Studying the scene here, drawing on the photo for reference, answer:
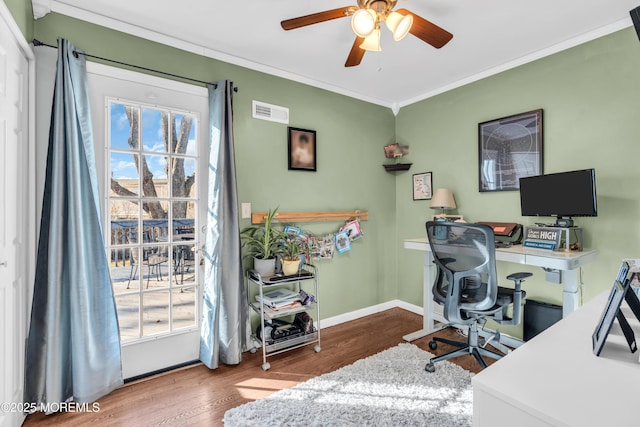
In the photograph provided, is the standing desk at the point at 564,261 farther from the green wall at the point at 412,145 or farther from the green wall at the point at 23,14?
the green wall at the point at 23,14

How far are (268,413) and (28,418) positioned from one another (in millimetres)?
1376

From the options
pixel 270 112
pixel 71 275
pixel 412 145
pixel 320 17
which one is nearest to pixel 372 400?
pixel 71 275

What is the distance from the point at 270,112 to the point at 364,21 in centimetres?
141

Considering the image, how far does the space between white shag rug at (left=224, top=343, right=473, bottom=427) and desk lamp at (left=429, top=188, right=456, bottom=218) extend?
4.55 feet

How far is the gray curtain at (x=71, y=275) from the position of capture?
177 centimetres

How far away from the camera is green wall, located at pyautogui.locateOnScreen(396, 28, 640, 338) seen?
2094 mm

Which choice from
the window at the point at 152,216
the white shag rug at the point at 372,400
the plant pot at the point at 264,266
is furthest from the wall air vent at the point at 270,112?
the white shag rug at the point at 372,400

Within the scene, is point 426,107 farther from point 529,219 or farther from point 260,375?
point 260,375

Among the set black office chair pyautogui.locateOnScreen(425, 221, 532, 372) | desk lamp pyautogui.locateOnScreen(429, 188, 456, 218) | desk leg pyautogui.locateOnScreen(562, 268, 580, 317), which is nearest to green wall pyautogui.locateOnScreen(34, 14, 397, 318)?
desk lamp pyautogui.locateOnScreen(429, 188, 456, 218)

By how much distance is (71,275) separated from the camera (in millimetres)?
1831

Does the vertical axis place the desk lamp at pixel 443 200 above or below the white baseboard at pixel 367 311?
above

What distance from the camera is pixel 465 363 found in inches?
92.3

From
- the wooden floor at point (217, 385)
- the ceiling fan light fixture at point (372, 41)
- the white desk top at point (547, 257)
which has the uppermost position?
the ceiling fan light fixture at point (372, 41)

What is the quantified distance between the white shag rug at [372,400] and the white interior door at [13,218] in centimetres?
113
